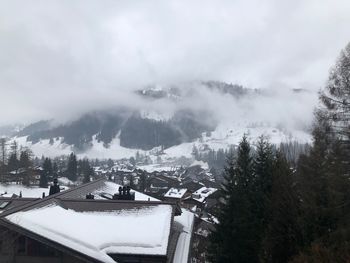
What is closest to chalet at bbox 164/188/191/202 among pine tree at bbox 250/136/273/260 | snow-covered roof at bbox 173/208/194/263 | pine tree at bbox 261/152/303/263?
snow-covered roof at bbox 173/208/194/263

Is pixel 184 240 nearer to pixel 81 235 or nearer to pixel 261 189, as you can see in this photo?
pixel 261 189

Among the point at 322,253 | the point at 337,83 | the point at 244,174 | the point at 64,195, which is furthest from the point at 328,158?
the point at 64,195

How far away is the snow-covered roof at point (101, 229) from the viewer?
61.5 ft

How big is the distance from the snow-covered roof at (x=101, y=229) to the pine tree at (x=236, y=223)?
311 centimetres

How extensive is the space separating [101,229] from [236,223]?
7063 millimetres

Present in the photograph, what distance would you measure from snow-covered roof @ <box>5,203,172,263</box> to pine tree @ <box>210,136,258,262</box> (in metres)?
3.11

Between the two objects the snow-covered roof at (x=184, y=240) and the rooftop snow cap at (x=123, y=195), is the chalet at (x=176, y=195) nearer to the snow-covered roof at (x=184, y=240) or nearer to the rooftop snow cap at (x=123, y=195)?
the rooftop snow cap at (x=123, y=195)

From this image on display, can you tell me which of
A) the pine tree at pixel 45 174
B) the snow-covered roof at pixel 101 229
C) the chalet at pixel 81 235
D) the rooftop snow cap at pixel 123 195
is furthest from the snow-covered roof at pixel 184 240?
the pine tree at pixel 45 174

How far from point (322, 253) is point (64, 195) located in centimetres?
2032

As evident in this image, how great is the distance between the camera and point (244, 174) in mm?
25031

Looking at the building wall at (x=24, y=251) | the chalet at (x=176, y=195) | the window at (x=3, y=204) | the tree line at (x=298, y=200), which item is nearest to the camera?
the tree line at (x=298, y=200)

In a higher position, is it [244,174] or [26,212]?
[244,174]

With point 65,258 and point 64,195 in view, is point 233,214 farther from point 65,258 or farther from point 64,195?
point 64,195

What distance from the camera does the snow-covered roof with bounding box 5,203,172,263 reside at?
1873 cm
